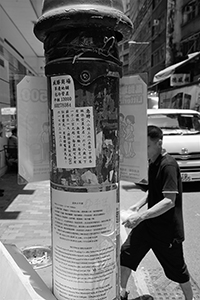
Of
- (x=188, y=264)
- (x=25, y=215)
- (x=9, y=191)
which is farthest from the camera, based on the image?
(x=9, y=191)

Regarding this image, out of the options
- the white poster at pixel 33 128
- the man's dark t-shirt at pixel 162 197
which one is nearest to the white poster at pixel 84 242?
the white poster at pixel 33 128

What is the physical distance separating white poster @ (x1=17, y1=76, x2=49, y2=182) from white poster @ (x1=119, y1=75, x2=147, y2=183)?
0.54 meters

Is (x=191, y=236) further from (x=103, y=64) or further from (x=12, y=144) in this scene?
(x=12, y=144)

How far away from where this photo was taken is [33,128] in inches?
88.0

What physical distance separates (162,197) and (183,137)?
5982 mm

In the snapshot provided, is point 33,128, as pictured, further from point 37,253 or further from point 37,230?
point 37,230

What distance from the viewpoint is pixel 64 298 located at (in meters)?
2.07

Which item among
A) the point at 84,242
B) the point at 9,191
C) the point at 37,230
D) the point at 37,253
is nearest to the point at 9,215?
the point at 37,230

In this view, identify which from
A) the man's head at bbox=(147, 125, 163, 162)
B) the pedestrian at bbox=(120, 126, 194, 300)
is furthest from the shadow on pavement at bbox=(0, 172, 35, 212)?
the man's head at bbox=(147, 125, 163, 162)

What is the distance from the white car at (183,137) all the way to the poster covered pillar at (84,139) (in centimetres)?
681

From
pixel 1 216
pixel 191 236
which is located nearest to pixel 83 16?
pixel 191 236

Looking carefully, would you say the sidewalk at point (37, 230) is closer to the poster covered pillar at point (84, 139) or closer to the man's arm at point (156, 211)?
the poster covered pillar at point (84, 139)

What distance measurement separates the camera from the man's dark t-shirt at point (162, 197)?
307 centimetres

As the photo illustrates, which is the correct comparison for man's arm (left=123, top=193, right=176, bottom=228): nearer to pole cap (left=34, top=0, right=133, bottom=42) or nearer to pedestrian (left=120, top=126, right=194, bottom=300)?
pedestrian (left=120, top=126, right=194, bottom=300)
